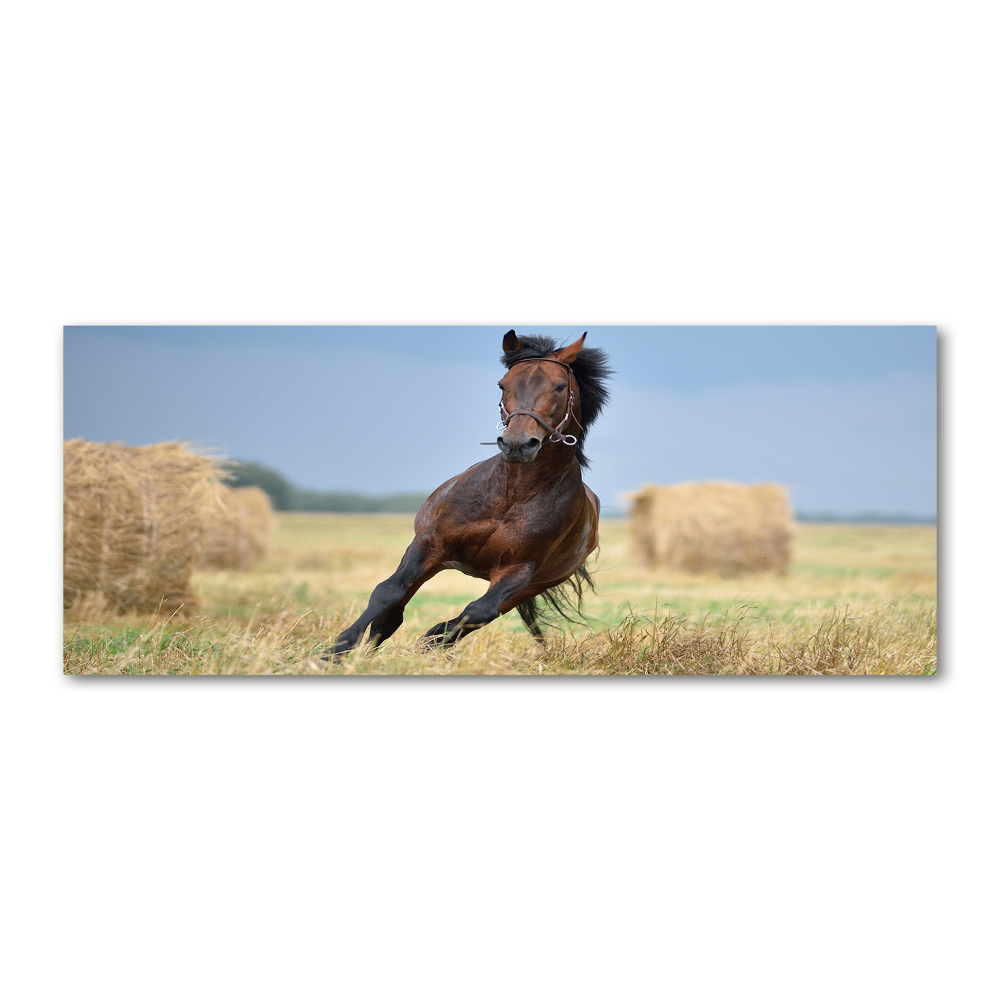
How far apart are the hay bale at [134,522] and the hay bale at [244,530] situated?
2944mm

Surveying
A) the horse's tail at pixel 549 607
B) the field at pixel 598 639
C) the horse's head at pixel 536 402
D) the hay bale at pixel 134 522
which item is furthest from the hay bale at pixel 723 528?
the horse's head at pixel 536 402

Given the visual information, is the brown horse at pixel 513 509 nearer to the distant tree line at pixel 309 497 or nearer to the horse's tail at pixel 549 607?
the horse's tail at pixel 549 607

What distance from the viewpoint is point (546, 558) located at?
5266mm

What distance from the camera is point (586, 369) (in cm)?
528

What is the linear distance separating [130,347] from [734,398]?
393 centimetres

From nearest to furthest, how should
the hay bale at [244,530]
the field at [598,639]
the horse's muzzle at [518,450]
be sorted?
the horse's muzzle at [518,450]
the field at [598,639]
the hay bale at [244,530]

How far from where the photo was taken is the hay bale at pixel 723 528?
11.0 meters

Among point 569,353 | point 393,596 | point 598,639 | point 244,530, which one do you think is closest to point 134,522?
point 393,596

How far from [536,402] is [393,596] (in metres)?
1.25

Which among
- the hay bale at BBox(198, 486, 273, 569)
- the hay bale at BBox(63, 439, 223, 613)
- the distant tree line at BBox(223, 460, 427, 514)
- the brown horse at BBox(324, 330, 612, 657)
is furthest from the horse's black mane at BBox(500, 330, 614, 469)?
the hay bale at BBox(198, 486, 273, 569)

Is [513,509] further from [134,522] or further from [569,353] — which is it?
[134,522]

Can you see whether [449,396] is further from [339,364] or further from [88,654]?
[88,654]

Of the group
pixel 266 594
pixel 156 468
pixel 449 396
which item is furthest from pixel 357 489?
pixel 449 396

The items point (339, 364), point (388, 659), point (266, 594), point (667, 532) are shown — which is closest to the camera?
point (388, 659)
